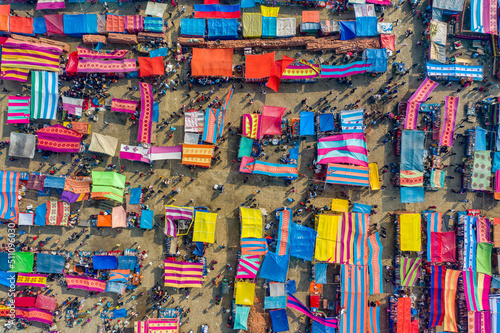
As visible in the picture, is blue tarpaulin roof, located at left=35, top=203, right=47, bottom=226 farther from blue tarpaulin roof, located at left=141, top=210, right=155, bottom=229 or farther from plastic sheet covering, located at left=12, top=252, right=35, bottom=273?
blue tarpaulin roof, located at left=141, top=210, right=155, bottom=229

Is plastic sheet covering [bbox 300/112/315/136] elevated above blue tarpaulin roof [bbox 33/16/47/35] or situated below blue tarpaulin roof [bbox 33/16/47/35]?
below

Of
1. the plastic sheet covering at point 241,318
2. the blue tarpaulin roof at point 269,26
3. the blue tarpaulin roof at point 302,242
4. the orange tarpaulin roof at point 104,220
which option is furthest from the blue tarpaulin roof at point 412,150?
the orange tarpaulin roof at point 104,220

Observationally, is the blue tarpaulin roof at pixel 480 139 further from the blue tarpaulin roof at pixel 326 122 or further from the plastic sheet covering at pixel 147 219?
the plastic sheet covering at pixel 147 219

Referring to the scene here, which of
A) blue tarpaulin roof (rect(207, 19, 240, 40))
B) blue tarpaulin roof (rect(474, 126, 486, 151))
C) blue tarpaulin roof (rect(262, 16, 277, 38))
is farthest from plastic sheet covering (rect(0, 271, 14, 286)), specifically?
blue tarpaulin roof (rect(474, 126, 486, 151))

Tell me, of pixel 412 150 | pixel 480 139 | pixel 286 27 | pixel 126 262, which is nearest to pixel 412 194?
pixel 412 150

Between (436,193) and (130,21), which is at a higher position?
(130,21)

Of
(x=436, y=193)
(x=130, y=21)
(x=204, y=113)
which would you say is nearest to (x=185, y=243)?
(x=204, y=113)

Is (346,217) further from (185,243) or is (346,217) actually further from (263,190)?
(185,243)
